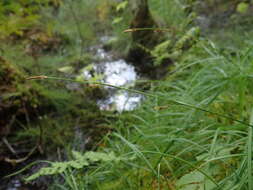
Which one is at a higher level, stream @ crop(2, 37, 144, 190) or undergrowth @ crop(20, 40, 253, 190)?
stream @ crop(2, 37, 144, 190)

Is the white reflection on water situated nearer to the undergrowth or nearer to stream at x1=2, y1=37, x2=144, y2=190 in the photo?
stream at x1=2, y1=37, x2=144, y2=190

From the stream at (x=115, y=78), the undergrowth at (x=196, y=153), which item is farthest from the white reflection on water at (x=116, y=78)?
the undergrowth at (x=196, y=153)

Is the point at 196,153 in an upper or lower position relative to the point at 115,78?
lower

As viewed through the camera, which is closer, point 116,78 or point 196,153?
point 196,153

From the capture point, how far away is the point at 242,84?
0.90 m

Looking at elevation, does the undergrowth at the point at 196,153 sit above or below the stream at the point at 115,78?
Result: below

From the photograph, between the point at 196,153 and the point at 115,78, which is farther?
the point at 115,78

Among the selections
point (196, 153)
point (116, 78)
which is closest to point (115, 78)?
point (116, 78)

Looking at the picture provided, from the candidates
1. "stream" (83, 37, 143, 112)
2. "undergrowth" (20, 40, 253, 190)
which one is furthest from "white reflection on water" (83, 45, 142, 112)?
"undergrowth" (20, 40, 253, 190)

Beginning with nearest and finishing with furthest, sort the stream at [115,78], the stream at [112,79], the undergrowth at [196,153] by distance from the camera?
the undergrowth at [196,153]
the stream at [112,79]
the stream at [115,78]

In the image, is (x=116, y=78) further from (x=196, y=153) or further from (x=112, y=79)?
(x=196, y=153)

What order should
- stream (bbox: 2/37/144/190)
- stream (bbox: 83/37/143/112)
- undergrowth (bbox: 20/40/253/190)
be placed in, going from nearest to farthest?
1. undergrowth (bbox: 20/40/253/190)
2. stream (bbox: 2/37/144/190)
3. stream (bbox: 83/37/143/112)

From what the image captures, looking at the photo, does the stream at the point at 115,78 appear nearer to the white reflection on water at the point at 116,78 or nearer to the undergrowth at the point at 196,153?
the white reflection on water at the point at 116,78

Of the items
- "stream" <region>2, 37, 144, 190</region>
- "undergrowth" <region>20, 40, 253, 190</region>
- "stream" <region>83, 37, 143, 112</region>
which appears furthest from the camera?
"stream" <region>83, 37, 143, 112</region>
